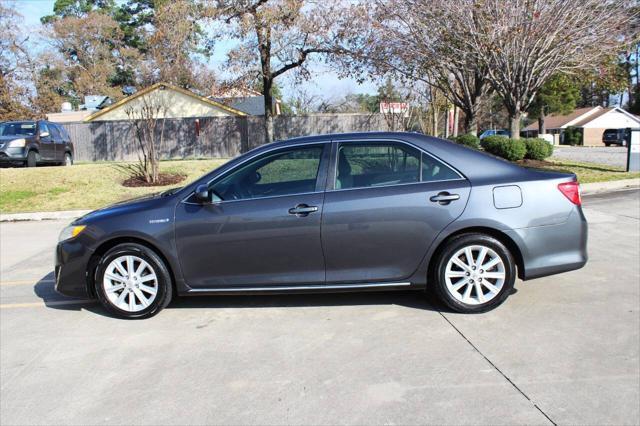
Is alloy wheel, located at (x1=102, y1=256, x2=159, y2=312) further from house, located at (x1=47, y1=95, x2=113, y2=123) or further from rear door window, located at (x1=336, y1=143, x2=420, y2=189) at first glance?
house, located at (x1=47, y1=95, x2=113, y2=123)

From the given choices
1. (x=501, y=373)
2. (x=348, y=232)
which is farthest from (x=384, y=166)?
(x=501, y=373)

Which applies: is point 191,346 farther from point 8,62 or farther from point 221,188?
point 8,62

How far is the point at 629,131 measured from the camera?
49.7 feet

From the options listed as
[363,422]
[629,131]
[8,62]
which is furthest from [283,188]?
[8,62]

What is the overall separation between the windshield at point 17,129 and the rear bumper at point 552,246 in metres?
16.4

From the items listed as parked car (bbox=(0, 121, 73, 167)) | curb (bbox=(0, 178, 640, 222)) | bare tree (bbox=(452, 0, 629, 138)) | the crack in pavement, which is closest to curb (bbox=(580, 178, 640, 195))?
curb (bbox=(0, 178, 640, 222))

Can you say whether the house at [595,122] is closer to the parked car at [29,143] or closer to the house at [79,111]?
the house at [79,111]

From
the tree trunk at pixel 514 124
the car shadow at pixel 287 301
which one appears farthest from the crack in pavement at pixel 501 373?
the tree trunk at pixel 514 124

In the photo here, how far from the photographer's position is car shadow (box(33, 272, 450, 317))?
191 inches

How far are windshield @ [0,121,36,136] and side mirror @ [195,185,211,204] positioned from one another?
1448 centimetres

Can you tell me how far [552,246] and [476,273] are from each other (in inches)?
28.8

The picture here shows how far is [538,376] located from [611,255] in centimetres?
362

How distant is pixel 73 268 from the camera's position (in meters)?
4.61

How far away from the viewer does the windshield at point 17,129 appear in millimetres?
16156
